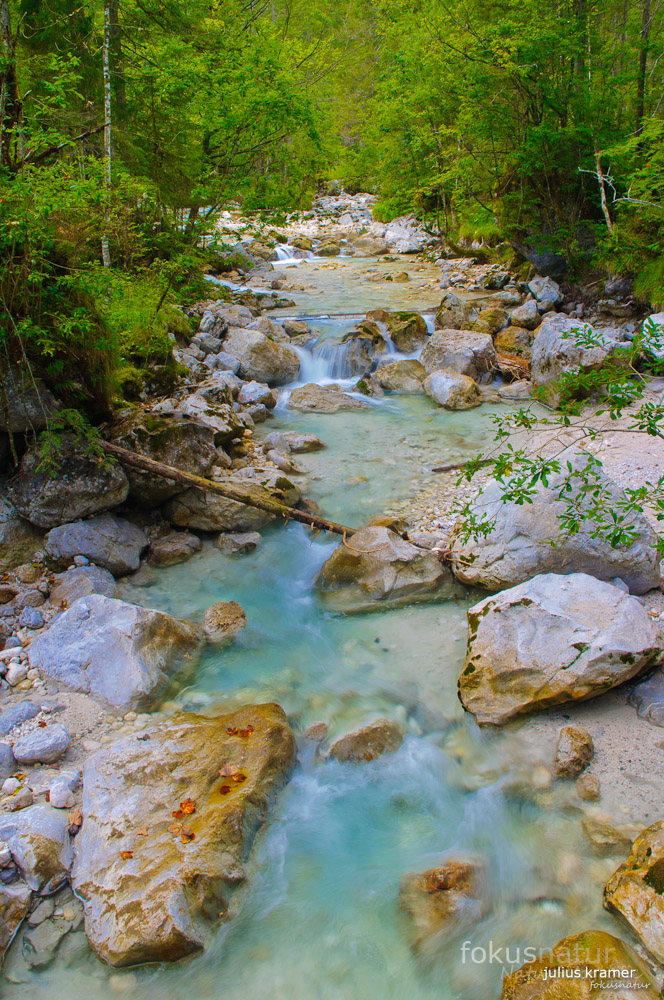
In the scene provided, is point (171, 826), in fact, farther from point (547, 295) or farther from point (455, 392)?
point (547, 295)

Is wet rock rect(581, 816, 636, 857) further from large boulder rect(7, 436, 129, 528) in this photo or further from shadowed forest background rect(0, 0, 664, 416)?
large boulder rect(7, 436, 129, 528)

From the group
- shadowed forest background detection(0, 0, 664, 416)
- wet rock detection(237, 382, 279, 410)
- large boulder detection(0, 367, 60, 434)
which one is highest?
shadowed forest background detection(0, 0, 664, 416)

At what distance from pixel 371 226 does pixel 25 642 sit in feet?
99.9

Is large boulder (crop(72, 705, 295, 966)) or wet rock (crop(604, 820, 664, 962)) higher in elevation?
wet rock (crop(604, 820, 664, 962))

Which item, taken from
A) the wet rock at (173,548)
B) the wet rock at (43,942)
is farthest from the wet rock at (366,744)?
the wet rock at (173,548)

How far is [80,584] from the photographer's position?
17.9 feet

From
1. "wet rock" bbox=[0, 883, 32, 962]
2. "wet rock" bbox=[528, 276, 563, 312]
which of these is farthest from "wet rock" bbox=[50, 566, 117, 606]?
"wet rock" bbox=[528, 276, 563, 312]

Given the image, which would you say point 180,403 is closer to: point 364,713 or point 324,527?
point 324,527

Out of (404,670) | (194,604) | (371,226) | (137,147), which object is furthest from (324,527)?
(371,226)

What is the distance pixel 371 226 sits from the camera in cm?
3086

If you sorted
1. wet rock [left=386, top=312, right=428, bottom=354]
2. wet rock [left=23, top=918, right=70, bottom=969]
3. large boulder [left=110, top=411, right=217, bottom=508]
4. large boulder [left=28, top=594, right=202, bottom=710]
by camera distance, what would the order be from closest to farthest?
1. wet rock [left=23, top=918, right=70, bottom=969]
2. large boulder [left=28, top=594, right=202, bottom=710]
3. large boulder [left=110, top=411, right=217, bottom=508]
4. wet rock [left=386, top=312, right=428, bottom=354]

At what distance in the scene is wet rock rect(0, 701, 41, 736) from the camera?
13.2ft

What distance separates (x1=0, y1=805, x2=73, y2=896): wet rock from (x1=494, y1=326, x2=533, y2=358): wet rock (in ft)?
37.8

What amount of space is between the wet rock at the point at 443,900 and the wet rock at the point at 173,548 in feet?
12.9
